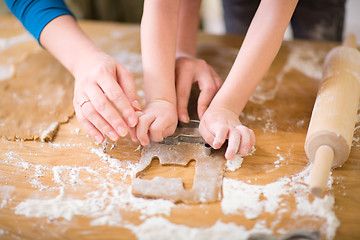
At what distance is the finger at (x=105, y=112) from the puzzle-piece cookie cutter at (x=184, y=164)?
0.08 meters

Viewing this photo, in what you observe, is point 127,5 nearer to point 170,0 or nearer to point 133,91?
point 170,0

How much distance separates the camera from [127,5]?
6.00 ft

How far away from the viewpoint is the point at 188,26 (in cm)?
111

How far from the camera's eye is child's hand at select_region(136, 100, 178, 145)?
29.6 inches

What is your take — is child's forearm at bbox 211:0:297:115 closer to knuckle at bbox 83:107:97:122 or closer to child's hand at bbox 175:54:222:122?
child's hand at bbox 175:54:222:122

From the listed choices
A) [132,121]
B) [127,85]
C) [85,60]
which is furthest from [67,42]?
[132,121]

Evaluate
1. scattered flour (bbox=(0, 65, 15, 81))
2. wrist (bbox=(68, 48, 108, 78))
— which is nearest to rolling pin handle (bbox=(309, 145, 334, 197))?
wrist (bbox=(68, 48, 108, 78))

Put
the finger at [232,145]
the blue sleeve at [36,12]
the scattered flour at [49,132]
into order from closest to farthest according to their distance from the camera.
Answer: the finger at [232,145] < the scattered flour at [49,132] < the blue sleeve at [36,12]

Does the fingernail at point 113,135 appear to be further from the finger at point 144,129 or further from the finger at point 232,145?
the finger at point 232,145

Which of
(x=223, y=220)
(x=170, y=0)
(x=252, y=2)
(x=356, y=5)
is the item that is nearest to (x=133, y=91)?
(x=170, y=0)

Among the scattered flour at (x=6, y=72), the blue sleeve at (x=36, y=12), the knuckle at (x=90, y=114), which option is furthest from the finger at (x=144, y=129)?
the scattered flour at (x=6, y=72)

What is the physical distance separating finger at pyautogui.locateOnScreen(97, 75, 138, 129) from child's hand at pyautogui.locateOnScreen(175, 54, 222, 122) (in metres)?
0.15

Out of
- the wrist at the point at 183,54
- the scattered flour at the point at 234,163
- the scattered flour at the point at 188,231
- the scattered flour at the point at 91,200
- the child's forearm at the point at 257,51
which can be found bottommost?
the scattered flour at the point at 91,200

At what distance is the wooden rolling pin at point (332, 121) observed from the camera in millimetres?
639
